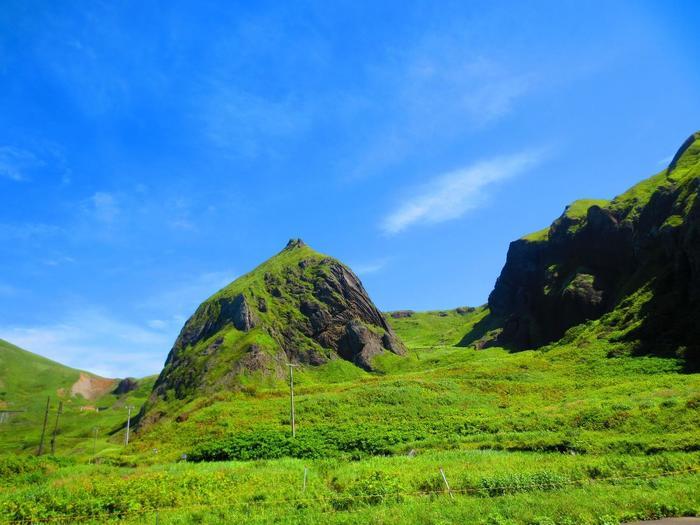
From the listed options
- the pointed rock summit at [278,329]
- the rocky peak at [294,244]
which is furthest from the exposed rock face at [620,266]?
the rocky peak at [294,244]

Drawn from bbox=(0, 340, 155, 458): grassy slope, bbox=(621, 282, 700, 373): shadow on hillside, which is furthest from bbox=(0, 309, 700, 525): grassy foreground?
bbox=(0, 340, 155, 458): grassy slope

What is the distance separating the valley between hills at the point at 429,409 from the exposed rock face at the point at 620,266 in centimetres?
40

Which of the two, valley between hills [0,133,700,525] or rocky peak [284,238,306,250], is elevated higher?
rocky peak [284,238,306,250]

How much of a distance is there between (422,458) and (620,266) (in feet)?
287

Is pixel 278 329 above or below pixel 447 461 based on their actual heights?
above

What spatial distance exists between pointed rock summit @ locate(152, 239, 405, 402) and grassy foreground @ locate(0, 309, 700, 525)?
26603mm

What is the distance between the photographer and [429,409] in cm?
5409

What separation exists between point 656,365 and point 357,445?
4208cm

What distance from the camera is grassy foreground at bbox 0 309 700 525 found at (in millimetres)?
18125

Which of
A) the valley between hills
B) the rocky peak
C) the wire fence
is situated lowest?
the wire fence

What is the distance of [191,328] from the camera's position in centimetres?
13500

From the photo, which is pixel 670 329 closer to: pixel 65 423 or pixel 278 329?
pixel 278 329

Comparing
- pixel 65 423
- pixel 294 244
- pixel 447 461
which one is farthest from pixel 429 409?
pixel 65 423

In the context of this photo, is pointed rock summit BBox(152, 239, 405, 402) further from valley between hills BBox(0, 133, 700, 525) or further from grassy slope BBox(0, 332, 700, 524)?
grassy slope BBox(0, 332, 700, 524)
